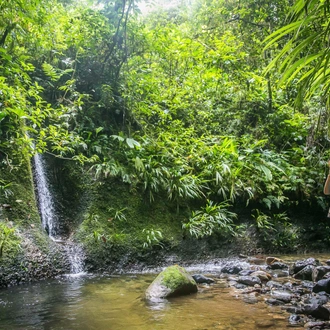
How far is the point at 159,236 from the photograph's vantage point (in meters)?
6.39

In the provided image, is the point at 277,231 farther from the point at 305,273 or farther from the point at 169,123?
the point at 169,123

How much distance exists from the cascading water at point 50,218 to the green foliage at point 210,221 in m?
2.27

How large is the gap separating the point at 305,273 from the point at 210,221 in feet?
7.33

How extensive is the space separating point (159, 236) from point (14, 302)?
3.09 metres

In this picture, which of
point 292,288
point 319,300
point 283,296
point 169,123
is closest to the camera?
point 319,300

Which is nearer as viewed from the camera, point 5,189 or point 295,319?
point 295,319

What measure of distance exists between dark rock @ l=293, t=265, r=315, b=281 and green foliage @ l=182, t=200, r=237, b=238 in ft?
6.40

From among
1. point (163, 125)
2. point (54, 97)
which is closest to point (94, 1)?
point (54, 97)

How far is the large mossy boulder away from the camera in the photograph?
161 inches

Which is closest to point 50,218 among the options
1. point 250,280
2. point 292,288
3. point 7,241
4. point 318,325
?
point 7,241

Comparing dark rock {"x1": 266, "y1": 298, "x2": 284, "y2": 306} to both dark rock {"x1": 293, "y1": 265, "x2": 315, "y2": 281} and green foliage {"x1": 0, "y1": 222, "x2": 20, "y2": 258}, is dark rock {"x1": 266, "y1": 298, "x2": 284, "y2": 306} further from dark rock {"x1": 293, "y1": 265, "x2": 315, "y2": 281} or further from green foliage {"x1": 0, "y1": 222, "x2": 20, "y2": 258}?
green foliage {"x1": 0, "y1": 222, "x2": 20, "y2": 258}

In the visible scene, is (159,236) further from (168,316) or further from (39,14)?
(39,14)

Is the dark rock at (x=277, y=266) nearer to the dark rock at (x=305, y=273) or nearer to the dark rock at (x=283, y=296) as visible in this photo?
the dark rock at (x=305, y=273)

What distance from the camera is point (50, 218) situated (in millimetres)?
6359
